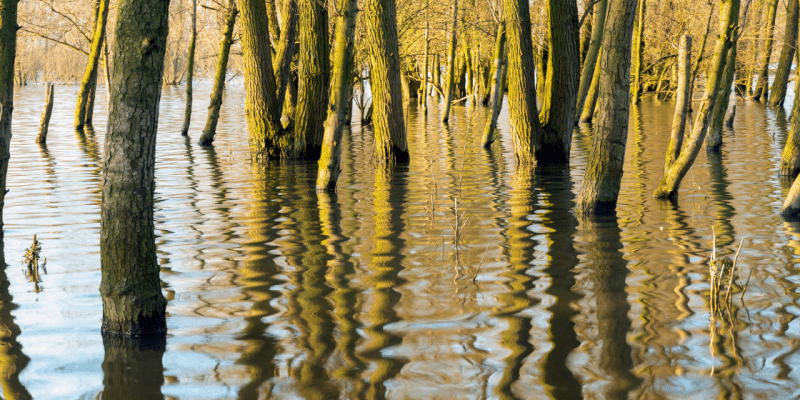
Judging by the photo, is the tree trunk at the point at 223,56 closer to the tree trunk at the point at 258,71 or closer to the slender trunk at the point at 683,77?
the tree trunk at the point at 258,71

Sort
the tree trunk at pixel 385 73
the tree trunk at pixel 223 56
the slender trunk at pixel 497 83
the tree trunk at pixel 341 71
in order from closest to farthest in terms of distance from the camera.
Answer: the tree trunk at pixel 341 71 → the tree trunk at pixel 385 73 → the slender trunk at pixel 497 83 → the tree trunk at pixel 223 56

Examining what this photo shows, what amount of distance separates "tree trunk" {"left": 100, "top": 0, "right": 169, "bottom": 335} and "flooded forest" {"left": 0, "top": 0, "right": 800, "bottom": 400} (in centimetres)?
1

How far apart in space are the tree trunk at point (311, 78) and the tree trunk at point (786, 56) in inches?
670

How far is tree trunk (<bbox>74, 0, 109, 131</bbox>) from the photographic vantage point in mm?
20969

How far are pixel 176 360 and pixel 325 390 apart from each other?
1.10 meters

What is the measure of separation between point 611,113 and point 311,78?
24.7 feet

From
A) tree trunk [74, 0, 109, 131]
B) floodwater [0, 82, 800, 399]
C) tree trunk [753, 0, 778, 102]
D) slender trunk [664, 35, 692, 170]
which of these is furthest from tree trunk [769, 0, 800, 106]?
tree trunk [74, 0, 109, 131]

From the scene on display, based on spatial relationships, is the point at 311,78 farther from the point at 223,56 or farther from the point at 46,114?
the point at 46,114

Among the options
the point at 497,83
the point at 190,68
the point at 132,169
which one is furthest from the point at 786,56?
the point at 132,169

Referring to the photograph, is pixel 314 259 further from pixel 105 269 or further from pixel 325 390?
pixel 325 390

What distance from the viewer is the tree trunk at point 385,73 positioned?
1306 centimetres

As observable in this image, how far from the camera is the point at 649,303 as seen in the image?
560 cm

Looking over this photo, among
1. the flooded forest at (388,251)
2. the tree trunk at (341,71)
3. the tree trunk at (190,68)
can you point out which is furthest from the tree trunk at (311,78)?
the tree trunk at (190,68)

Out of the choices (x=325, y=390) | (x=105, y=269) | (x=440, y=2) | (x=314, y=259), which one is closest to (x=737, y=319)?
(x=325, y=390)
